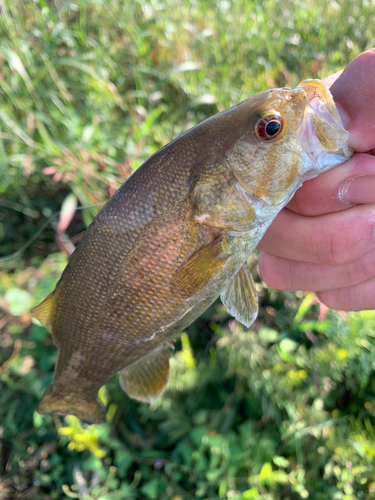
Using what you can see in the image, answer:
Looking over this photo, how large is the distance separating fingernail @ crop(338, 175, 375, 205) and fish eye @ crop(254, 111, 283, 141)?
0.28 metres

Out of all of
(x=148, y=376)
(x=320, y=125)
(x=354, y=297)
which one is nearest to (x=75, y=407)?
(x=148, y=376)

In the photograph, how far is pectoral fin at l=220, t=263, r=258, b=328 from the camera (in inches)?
45.0

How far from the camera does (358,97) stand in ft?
3.05

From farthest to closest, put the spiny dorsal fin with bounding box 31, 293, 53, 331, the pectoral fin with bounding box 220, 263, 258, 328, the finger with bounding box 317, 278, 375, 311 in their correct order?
the finger with bounding box 317, 278, 375, 311 < the spiny dorsal fin with bounding box 31, 293, 53, 331 < the pectoral fin with bounding box 220, 263, 258, 328

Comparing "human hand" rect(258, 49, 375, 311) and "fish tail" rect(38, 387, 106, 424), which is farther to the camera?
"fish tail" rect(38, 387, 106, 424)

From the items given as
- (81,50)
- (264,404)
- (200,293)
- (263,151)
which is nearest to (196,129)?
(263,151)

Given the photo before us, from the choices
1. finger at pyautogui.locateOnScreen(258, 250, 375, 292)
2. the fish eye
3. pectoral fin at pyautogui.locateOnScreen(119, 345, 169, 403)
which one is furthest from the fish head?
pectoral fin at pyautogui.locateOnScreen(119, 345, 169, 403)

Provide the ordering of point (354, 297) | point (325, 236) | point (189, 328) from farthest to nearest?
point (189, 328)
point (354, 297)
point (325, 236)

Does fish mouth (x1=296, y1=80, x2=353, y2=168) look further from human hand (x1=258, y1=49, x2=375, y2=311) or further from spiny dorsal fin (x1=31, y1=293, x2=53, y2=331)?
spiny dorsal fin (x1=31, y1=293, x2=53, y2=331)

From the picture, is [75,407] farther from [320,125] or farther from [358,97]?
[358,97]

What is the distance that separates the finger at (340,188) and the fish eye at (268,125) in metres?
0.23

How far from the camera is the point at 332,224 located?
1.13 metres

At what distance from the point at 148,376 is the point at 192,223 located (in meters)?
0.67

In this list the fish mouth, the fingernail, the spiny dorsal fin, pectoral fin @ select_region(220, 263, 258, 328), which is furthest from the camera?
the spiny dorsal fin
